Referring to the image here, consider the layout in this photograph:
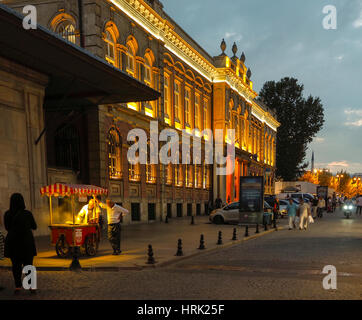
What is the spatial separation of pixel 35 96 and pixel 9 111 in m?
1.68

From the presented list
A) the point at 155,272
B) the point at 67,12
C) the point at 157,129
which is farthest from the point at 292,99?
the point at 155,272

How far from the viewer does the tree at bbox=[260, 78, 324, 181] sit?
237ft

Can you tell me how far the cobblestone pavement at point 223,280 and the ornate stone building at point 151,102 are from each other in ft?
34.9

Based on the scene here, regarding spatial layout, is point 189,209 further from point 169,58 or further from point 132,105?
point 132,105

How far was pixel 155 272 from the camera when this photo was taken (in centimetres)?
984

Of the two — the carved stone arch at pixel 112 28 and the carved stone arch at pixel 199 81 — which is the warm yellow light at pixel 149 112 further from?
the carved stone arch at pixel 199 81

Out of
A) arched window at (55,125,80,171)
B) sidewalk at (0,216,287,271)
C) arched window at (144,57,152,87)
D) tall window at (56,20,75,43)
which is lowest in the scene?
sidewalk at (0,216,287,271)

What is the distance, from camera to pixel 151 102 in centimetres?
2811

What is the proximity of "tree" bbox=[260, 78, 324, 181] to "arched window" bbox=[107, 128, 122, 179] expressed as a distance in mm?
52851

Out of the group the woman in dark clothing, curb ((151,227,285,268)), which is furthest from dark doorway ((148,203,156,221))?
the woman in dark clothing

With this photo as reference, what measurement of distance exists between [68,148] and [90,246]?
10.9 meters

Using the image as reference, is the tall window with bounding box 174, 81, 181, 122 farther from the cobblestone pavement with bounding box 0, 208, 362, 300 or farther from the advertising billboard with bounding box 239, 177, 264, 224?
the cobblestone pavement with bounding box 0, 208, 362, 300

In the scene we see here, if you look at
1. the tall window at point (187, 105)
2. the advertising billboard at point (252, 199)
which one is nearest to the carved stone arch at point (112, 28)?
the advertising billboard at point (252, 199)

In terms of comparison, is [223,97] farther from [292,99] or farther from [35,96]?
[292,99]
